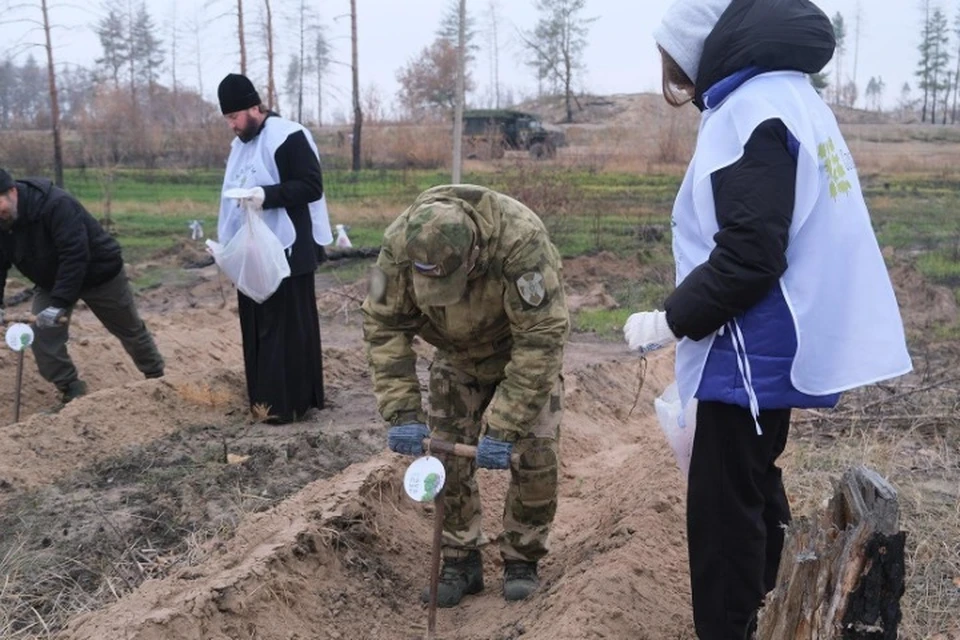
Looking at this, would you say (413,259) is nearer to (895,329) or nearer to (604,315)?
(895,329)

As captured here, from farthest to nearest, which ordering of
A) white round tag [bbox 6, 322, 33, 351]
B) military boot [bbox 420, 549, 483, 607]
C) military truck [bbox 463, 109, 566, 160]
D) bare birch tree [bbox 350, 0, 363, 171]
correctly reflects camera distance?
1. bare birch tree [bbox 350, 0, 363, 171]
2. military truck [bbox 463, 109, 566, 160]
3. white round tag [bbox 6, 322, 33, 351]
4. military boot [bbox 420, 549, 483, 607]

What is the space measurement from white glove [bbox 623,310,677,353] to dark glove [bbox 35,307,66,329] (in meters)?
5.32

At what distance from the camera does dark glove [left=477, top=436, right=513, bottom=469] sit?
3867 mm

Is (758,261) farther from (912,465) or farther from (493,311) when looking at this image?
(912,465)

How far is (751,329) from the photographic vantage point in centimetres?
295

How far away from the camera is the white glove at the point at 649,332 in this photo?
3152 millimetres

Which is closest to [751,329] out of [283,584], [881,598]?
[881,598]

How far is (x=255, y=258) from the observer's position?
22.2 feet

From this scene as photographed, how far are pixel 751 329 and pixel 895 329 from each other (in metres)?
0.40

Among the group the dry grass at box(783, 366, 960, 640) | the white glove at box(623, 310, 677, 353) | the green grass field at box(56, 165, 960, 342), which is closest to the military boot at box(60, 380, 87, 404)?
the green grass field at box(56, 165, 960, 342)

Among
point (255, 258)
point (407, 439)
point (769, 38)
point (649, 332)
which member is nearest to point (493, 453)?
point (407, 439)

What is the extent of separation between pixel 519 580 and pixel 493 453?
0.75 m

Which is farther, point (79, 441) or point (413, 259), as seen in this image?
point (79, 441)

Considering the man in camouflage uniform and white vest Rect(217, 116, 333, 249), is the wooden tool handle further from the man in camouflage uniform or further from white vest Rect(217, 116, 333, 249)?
white vest Rect(217, 116, 333, 249)
